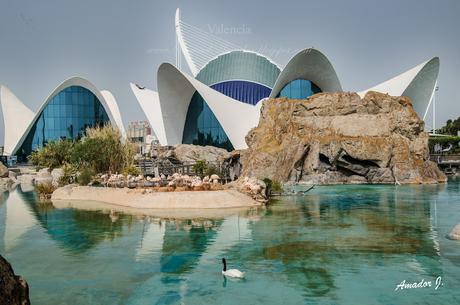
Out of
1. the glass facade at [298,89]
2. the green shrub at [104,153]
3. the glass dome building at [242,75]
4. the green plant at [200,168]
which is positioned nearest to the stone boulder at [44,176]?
the green shrub at [104,153]

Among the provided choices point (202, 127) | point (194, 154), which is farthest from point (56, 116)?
point (194, 154)

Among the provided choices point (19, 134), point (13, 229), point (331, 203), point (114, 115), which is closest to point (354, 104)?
point (331, 203)

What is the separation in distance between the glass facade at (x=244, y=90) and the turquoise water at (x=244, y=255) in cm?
3351

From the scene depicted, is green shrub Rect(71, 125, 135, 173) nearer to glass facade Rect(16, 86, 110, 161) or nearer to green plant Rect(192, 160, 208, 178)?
green plant Rect(192, 160, 208, 178)

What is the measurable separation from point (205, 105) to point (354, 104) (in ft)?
50.2

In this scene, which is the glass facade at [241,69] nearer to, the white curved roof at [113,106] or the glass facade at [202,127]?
the glass facade at [202,127]

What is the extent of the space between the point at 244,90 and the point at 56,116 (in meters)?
21.6

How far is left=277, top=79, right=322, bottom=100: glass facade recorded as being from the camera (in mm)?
43656

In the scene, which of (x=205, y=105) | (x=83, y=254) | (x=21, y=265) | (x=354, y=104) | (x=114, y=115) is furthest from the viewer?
(x=114, y=115)

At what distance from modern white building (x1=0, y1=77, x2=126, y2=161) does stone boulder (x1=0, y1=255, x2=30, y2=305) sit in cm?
4937

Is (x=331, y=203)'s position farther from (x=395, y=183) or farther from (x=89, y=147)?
(x=89, y=147)

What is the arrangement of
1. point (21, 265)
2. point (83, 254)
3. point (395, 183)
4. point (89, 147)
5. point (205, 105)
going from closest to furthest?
point (21, 265)
point (83, 254)
point (89, 147)
point (395, 183)
point (205, 105)

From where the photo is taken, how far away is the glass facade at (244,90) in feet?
164

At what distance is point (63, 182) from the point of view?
2503cm
